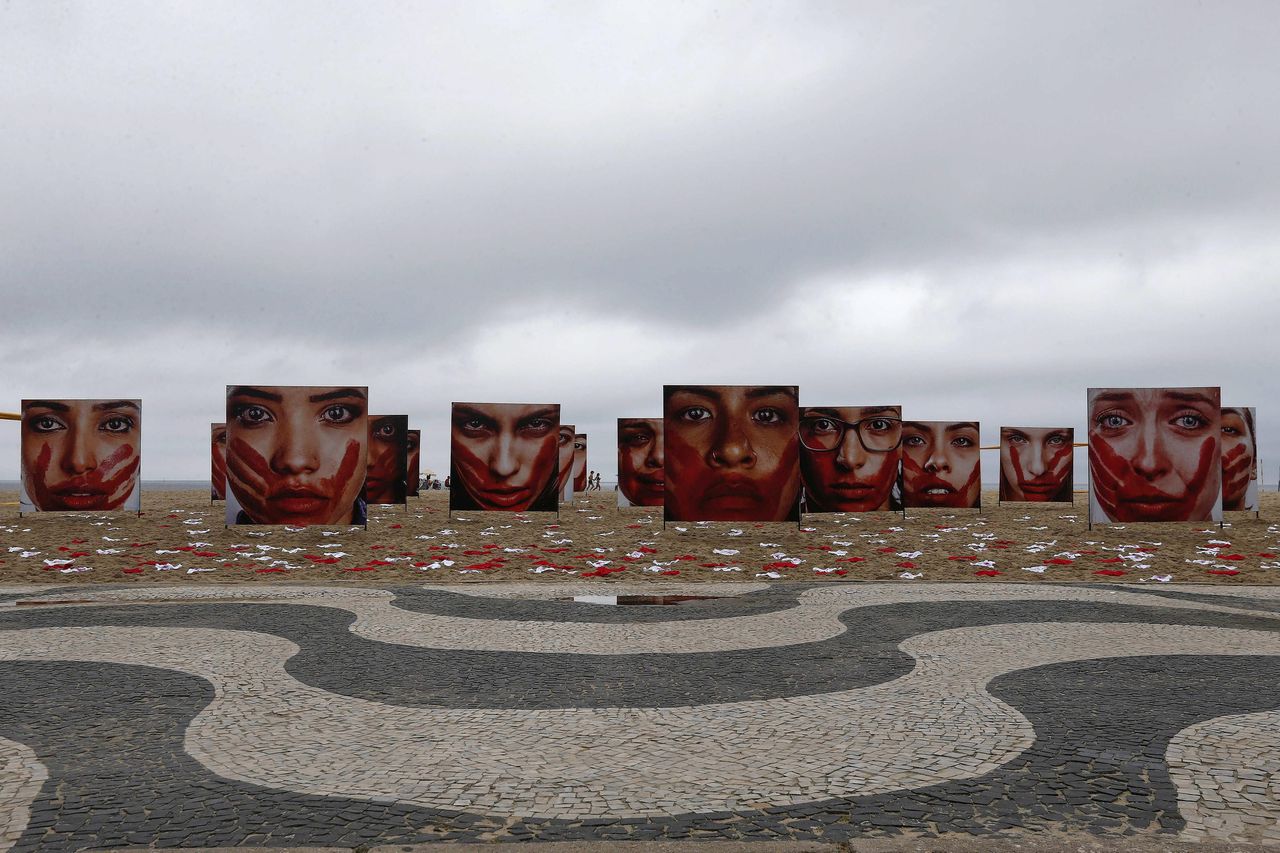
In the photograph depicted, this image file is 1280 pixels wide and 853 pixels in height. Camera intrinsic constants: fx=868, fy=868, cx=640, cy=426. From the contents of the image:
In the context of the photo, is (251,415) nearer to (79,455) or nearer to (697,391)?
(79,455)

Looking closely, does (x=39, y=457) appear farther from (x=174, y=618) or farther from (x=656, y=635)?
(x=656, y=635)

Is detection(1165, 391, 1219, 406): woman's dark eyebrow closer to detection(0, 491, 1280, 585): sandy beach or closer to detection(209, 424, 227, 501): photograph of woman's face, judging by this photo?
detection(0, 491, 1280, 585): sandy beach

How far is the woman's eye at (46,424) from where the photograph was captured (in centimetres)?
2544

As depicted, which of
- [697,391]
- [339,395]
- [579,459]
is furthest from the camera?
[579,459]

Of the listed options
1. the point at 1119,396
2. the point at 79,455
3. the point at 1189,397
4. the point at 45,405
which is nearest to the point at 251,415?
the point at 79,455

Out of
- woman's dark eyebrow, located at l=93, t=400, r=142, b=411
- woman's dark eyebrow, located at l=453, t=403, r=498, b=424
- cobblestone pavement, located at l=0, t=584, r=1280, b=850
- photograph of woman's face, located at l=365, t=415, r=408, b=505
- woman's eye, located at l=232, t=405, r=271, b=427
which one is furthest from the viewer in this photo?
photograph of woman's face, located at l=365, t=415, r=408, b=505

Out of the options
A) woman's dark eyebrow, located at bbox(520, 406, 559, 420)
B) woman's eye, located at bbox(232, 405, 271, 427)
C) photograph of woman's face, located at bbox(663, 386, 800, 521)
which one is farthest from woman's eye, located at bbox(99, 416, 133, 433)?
photograph of woman's face, located at bbox(663, 386, 800, 521)

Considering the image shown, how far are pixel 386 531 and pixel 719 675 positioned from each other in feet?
54.3

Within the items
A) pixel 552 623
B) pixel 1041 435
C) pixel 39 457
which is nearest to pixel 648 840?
pixel 552 623

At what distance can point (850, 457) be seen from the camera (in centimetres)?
2648

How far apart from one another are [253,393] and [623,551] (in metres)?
10.3

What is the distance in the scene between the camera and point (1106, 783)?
457 cm

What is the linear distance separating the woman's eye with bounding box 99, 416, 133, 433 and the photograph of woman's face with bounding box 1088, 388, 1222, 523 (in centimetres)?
2716

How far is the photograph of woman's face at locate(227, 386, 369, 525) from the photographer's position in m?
21.2
